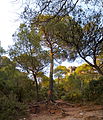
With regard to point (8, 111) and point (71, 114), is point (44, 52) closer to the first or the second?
point (71, 114)

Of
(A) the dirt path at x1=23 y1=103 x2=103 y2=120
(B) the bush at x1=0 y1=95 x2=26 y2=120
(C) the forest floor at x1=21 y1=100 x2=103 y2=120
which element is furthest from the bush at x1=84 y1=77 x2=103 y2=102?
(B) the bush at x1=0 y1=95 x2=26 y2=120

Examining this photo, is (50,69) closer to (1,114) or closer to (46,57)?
(46,57)

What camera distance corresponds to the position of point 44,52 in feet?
24.4

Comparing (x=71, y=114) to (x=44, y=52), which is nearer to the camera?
(x=71, y=114)

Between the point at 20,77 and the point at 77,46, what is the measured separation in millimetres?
3689

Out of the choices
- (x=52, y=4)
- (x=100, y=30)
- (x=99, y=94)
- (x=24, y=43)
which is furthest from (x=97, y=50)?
(x=24, y=43)

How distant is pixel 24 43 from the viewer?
23.2ft

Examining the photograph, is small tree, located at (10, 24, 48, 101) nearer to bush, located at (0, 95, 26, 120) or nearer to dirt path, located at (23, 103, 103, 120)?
dirt path, located at (23, 103, 103, 120)

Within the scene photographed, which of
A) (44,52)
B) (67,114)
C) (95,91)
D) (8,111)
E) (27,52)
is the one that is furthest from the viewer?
(44,52)

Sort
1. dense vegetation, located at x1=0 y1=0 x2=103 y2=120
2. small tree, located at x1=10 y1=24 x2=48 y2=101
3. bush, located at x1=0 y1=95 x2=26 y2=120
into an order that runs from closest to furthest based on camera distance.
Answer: bush, located at x1=0 y1=95 x2=26 y2=120 < dense vegetation, located at x1=0 y1=0 x2=103 y2=120 < small tree, located at x1=10 y1=24 x2=48 y2=101

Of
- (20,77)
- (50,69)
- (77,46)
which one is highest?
(77,46)

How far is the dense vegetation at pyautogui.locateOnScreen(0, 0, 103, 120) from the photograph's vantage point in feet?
12.8

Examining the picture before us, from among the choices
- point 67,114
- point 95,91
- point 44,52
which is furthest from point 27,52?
point 95,91

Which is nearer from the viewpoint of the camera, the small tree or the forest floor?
the forest floor
